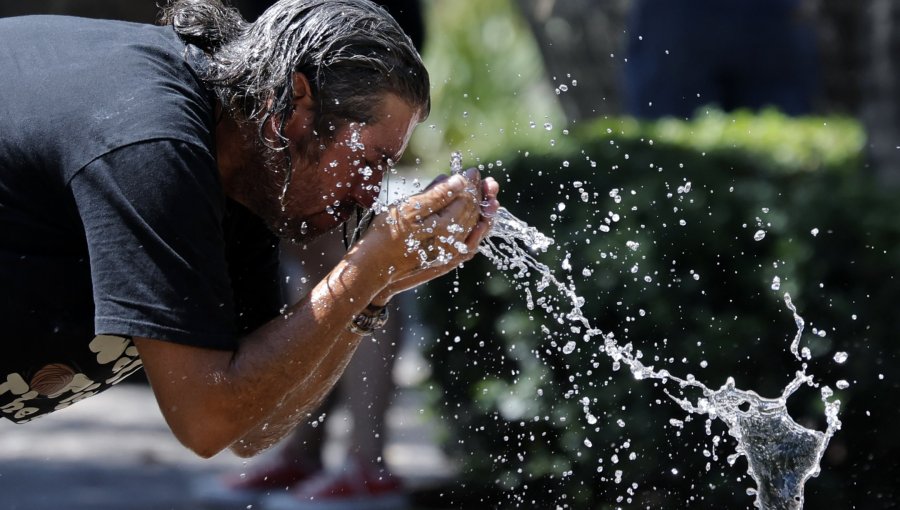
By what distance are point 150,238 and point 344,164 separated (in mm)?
414

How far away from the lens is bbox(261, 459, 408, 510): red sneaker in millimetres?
4379

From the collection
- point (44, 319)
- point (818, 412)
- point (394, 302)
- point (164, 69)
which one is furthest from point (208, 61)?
point (818, 412)

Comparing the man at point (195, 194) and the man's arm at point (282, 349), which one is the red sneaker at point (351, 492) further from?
the man's arm at point (282, 349)

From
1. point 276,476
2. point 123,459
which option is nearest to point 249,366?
point 276,476

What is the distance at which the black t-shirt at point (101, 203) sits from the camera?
2062mm

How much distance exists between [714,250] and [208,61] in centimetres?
215

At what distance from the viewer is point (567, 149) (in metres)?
4.64

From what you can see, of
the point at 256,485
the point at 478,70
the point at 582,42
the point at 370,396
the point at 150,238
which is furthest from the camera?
the point at 478,70

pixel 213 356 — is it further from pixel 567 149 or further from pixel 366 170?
pixel 567 149

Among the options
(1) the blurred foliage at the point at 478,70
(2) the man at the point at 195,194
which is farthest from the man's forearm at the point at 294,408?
(1) the blurred foliage at the point at 478,70

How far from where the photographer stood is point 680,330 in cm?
398

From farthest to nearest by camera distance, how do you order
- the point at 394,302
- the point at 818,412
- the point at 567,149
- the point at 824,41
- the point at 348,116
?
the point at 824,41
the point at 567,149
the point at 394,302
the point at 818,412
the point at 348,116

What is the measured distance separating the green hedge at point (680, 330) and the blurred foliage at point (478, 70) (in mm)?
9169

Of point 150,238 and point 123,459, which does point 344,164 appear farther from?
point 123,459
